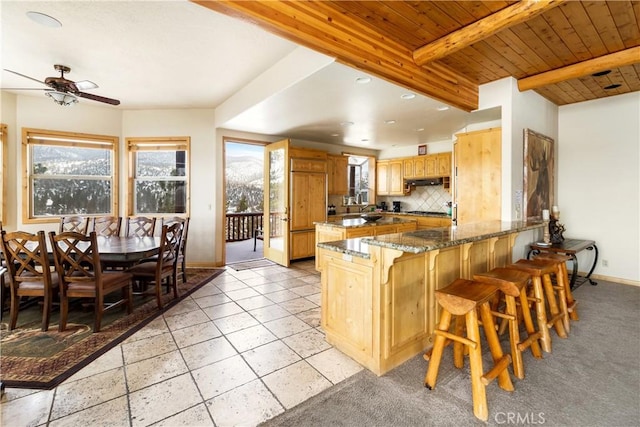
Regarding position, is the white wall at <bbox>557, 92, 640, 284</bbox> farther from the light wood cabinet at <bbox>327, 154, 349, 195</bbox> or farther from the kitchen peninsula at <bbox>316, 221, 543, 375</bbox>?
the light wood cabinet at <bbox>327, 154, 349, 195</bbox>

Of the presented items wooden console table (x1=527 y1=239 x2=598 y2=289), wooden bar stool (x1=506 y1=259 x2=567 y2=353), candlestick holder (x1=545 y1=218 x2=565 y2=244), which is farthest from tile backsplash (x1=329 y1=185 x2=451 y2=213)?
wooden bar stool (x1=506 y1=259 x2=567 y2=353)

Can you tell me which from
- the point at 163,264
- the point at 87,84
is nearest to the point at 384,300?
the point at 163,264

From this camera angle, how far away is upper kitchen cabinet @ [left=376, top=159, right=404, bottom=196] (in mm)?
7133

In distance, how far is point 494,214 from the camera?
3699 mm

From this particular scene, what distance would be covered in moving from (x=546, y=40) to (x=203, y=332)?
14.4 ft

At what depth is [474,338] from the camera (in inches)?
69.4

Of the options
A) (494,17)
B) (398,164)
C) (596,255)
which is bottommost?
(596,255)

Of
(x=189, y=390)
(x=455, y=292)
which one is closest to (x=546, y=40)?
(x=455, y=292)

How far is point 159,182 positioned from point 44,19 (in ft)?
10.1

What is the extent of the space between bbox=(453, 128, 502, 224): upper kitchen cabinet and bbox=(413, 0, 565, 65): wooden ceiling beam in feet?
4.75

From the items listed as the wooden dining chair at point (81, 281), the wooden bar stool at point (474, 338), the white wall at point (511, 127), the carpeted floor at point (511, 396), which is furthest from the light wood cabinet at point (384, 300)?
the wooden dining chair at point (81, 281)

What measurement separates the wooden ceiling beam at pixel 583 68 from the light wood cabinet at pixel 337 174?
3.71 metres

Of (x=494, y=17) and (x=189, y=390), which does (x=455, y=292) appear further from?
(x=494, y=17)

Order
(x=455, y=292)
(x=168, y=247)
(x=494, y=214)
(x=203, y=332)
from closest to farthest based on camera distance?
(x=455, y=292)
(x=203, y=332)
(x=168, y=247)
(x=494, y=214)
